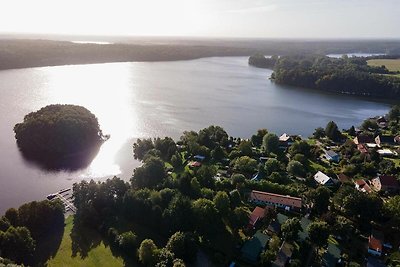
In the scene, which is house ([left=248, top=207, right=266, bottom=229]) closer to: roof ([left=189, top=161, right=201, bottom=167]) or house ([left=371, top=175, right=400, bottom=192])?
roof ([left=189, top=161, right=201, bottom=167])

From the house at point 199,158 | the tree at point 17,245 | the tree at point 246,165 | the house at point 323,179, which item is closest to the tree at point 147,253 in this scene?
the tree at point 17,245

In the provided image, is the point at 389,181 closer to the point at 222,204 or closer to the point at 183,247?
the point at 222,204

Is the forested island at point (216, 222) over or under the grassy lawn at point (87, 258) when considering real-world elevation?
over

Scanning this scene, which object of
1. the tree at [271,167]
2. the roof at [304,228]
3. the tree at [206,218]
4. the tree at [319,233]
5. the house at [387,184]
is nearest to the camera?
the tree at [319,233]

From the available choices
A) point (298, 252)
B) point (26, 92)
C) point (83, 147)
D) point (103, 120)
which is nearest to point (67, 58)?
point (26, 92)

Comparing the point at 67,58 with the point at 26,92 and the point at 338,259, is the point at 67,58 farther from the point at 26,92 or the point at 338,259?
the point at 338,259

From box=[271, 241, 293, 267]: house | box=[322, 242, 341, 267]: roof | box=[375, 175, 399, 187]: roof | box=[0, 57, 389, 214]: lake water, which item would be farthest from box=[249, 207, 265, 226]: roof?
box=[0, 57, 389, 214]: lake water

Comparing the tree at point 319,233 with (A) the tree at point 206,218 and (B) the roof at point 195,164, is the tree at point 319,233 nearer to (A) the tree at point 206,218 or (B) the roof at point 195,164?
(A) the tree at point 206,218
